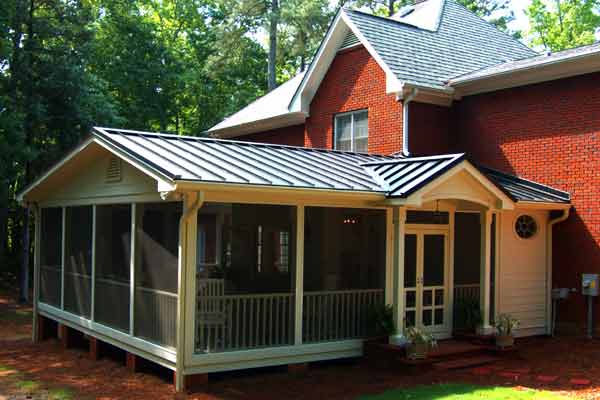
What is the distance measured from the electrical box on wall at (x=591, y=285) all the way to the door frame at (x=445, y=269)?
2.78m

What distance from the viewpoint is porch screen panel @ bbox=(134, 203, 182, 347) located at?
32.0ft

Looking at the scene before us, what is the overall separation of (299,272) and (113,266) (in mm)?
3708

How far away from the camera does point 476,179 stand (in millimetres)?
11266

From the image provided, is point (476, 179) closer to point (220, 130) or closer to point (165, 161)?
point (165, 161)

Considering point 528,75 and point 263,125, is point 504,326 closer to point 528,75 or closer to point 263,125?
point 528,75

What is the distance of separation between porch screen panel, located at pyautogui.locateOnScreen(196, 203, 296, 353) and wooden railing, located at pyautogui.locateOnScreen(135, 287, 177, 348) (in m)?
0.45

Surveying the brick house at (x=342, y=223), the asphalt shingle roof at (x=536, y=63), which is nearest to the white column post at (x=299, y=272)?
the brick house at (x=342, y=223)

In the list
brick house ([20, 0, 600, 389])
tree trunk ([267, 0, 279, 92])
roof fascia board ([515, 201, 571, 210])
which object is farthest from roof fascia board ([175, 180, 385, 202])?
tree trunk ([267, 0, 279, 92])

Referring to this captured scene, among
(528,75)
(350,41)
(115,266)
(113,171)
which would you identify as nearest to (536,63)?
(528,75)

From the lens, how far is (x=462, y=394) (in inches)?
351

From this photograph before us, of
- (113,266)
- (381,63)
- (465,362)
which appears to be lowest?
(465,362)

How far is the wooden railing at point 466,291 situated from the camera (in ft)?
40.6

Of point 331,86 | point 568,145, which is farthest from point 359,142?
point 568,145

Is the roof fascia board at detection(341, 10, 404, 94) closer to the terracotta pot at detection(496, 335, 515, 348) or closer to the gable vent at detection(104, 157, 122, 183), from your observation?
the terracotta pot at detection(496, 335, 515, 348)
